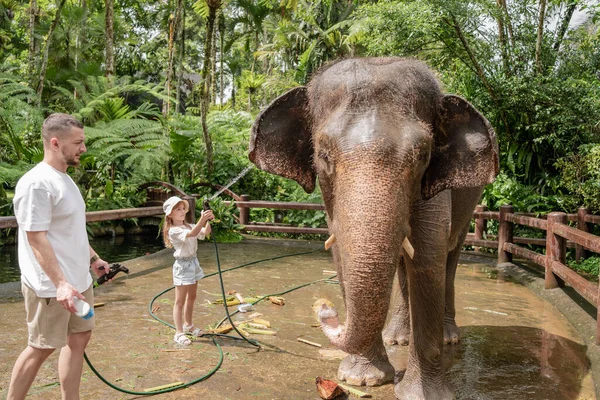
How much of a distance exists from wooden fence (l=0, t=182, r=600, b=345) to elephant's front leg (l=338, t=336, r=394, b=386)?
1.93 metres

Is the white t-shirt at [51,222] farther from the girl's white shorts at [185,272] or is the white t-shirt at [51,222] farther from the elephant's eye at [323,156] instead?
the girl's white shorts at [185,272]

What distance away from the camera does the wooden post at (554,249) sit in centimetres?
674

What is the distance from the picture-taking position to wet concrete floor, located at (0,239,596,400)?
12.3 feet

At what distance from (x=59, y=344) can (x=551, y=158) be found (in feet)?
32.9

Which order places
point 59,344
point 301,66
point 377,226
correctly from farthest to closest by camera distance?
point 301,66 < point 59,344 < point 377,226

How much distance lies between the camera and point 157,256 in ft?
29.7

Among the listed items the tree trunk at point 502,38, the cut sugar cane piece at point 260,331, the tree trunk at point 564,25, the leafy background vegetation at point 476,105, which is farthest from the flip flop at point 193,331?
Answer: the tree trunk at point 564,25

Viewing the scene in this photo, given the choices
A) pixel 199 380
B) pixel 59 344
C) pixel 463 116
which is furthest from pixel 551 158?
pixel 59 344

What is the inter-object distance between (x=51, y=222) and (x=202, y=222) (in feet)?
5.36

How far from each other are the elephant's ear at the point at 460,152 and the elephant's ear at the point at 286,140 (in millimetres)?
825

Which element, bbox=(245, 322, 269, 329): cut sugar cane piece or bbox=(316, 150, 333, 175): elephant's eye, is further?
bbox=(245, 322, 269, 329): cut sugar cane piece

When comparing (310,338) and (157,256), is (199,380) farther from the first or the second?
(157,256)

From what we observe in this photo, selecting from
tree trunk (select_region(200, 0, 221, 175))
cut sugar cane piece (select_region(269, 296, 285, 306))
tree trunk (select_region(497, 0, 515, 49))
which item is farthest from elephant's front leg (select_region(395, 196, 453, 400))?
tree trunk (select_region(200, 0, 221, 175))

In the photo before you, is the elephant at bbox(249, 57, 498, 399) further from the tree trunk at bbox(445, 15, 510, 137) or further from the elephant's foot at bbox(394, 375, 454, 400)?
the tree trunk at bbox(445, 15, 510, 137)
